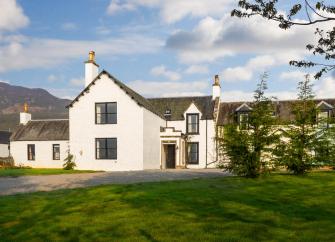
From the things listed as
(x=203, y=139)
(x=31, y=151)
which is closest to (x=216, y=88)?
(x=203, y=139)

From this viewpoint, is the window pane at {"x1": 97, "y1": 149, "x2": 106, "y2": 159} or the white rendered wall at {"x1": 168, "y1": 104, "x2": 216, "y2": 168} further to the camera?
the white rendered wall at {"x1": 168, "y1": 104, "x2": 216, "y2": 168}

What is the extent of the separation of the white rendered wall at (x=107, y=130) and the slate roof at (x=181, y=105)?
9368mm

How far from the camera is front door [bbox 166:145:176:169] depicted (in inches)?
1710

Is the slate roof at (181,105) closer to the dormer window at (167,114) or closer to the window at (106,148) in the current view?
the dormer window at (167,114)

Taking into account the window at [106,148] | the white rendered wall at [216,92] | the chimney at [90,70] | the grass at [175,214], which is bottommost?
the grass at [175,214]

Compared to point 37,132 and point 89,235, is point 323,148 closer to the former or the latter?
point 89,235

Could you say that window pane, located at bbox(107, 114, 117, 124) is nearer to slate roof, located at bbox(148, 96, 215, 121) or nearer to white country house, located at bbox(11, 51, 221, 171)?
white country house, located at bbox(11, 51, 221, 171)

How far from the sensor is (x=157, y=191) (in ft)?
55.9

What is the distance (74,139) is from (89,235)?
29376mm

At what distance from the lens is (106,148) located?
38031 millimetres

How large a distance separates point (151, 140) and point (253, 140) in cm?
1852

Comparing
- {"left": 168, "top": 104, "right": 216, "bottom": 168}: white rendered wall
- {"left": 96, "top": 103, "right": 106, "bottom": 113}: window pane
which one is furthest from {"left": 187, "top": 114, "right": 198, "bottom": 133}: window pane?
{"left": 96, "top": 103, "right": 106, "bottom": 113}: window pane

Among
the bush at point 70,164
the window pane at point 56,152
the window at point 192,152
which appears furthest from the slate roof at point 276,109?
the window pane at point 56,152

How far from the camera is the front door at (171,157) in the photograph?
43438 mm
